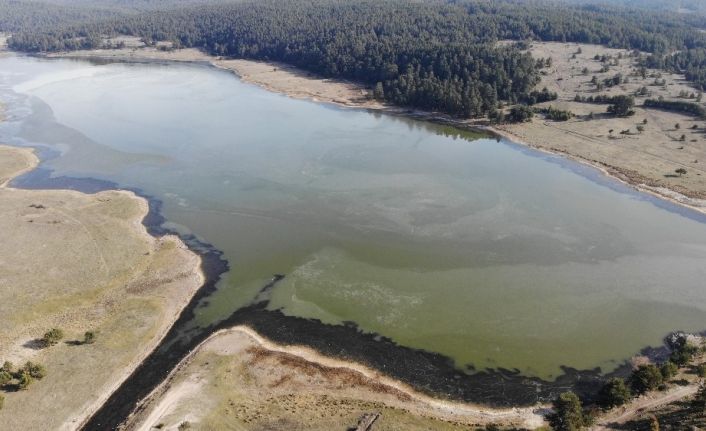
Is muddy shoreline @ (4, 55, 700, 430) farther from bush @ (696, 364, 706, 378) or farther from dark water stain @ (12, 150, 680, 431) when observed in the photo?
bush @ (696, 364, 706, 378)

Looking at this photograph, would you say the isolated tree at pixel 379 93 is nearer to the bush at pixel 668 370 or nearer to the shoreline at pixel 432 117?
the shoreline at pixel 432 117

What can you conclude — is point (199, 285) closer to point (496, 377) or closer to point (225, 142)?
point (496, 377)

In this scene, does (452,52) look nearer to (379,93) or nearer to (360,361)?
(379,93)

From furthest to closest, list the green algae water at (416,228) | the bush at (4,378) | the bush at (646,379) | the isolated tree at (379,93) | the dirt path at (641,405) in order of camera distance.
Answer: the isolated tree at (379,93), the green algae water at (416,228), the bush at (4,378), the bush at (646,379), the dirt path at (641,405)

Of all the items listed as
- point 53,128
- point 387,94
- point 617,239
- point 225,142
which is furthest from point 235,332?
point 387,94

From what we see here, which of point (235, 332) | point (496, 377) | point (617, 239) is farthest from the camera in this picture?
point (617, 239)

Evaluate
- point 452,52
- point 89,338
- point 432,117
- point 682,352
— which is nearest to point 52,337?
point 89,338

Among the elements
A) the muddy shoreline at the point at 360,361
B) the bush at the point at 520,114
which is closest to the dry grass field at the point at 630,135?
the bush at the point at 520,114
